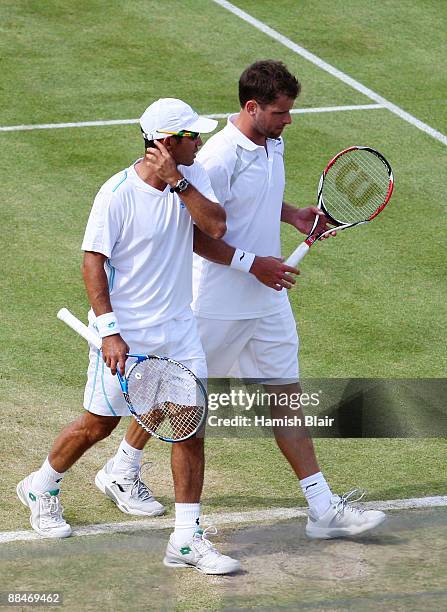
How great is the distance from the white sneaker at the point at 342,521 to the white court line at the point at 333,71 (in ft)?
22.7

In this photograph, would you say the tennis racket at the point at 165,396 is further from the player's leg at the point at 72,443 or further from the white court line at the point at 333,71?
the white court line at the point at 333,71

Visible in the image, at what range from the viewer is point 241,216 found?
24.2ft

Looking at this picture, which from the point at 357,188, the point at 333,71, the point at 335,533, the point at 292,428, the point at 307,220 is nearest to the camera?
the point at 335,533

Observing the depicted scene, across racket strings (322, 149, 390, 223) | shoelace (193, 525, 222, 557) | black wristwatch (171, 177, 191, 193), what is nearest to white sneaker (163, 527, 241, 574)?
shoelace (193, 525, 222, 557)

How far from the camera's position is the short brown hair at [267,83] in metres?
7.22

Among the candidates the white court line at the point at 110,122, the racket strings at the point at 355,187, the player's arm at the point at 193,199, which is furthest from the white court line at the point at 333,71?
the player's arm at the point at 193,199

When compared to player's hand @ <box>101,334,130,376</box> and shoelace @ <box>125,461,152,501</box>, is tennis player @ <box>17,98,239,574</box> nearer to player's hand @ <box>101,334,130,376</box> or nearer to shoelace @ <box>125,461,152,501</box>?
player's hand @ <box>101,334,130,376</box>

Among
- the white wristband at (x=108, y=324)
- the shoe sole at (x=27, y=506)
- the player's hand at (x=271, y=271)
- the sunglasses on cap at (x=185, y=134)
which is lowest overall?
the shoe sole at (x=27, y=506)

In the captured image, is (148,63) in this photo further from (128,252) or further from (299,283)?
(128,252)

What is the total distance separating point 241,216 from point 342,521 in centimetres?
174

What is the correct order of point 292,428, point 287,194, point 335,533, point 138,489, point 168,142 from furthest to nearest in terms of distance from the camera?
point 287,194 → point 138,489 → point 292,428 → point 335,533 → point 168,142

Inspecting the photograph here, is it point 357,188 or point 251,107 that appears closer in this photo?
point 251,107

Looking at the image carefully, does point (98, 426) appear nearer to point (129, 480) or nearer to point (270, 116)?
point (129, 480)

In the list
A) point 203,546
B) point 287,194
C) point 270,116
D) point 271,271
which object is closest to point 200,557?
point 203,546
